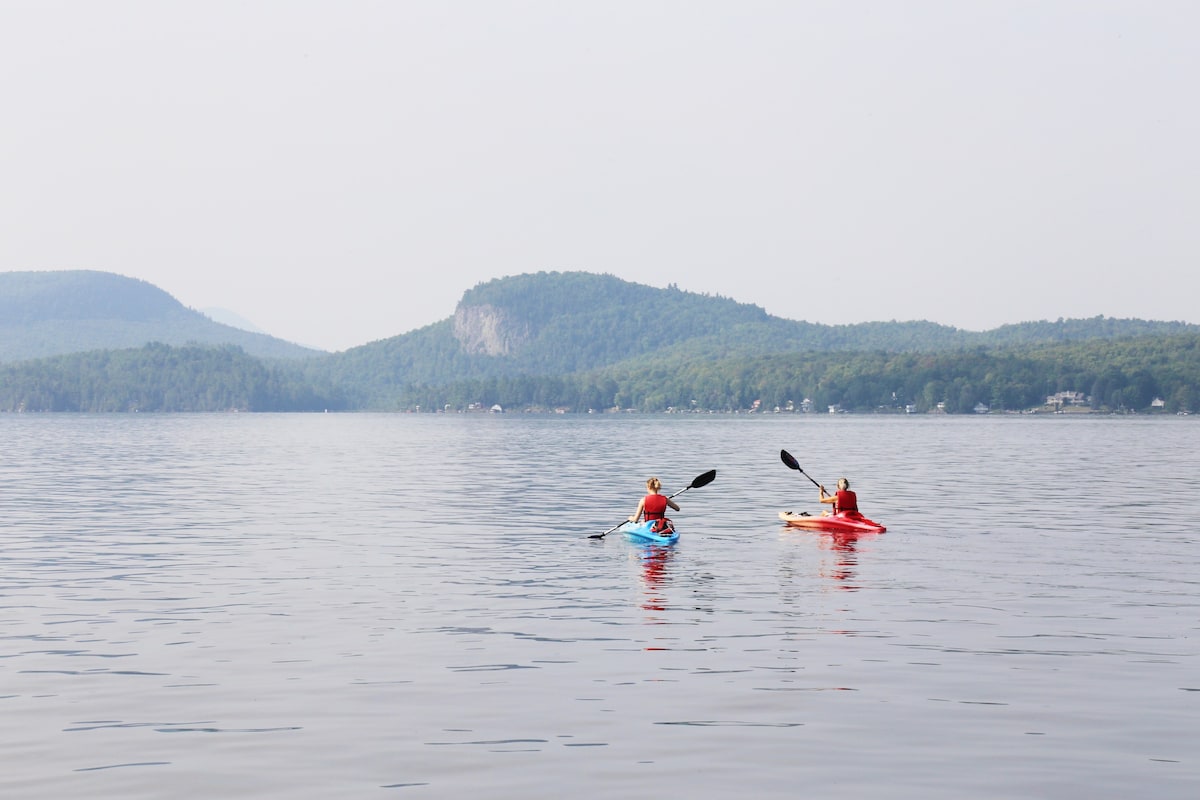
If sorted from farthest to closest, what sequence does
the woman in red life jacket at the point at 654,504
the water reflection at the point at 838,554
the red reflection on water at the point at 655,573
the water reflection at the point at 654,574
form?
the woman in red life jacket at the point at 654,504, the water reflection at the point at 838,554, the water reflection at the point at 654,574, the red reflection on water at the point at 655,573

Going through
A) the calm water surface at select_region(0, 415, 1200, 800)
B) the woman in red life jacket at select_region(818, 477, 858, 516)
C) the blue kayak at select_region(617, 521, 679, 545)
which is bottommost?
the calm water surface at select_region(0, 415, 1200, 800)

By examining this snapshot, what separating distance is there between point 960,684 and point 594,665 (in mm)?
4969

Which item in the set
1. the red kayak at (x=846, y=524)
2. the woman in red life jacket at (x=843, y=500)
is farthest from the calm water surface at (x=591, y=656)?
the woman in red life jacket at (x=843, y=500)

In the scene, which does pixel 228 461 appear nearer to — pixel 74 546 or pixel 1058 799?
pixel 74 546

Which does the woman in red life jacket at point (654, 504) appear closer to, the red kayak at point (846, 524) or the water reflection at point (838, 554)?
the water reflection at point (838, 554)

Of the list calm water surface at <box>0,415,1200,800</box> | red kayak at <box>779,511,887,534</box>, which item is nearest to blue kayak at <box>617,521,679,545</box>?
calm water surface at <box>0,415,1200,800</box>

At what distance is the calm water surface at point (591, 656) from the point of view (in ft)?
47.5

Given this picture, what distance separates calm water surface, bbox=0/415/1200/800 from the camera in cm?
1448

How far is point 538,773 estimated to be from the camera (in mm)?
14320

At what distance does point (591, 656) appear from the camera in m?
20.6

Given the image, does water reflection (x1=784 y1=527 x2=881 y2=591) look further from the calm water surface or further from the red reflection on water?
the red reflection on water

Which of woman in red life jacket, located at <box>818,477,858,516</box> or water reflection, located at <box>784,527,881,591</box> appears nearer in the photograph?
water reflection, located at <box>784,527,881,591</box>

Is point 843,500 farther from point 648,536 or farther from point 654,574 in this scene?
point 654,574

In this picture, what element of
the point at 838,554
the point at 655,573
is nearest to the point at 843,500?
the point at 838,554
